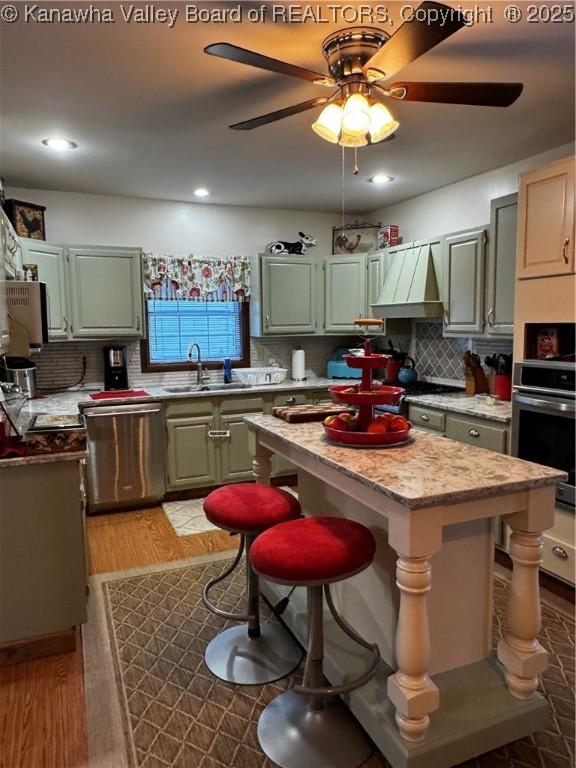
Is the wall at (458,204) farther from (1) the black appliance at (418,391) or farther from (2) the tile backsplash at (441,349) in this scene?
(1) the black appliance at (418,391)

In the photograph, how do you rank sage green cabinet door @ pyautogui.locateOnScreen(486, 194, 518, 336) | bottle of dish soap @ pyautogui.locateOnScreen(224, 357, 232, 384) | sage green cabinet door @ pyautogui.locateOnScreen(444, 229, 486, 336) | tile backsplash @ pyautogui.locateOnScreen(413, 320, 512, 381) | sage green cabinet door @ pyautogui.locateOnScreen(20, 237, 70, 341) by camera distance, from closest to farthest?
sage green cabinet door @ pyautogui.locateOnScreen(486, 194, 518, 336)
sage green cabinet door @ pyautogui.locateOnScreen(444, 229, 486, 336)
sage green cabinet door @ pyautogui.locateOnScreen(20, 237, 70, 341)
tile backsplash @ pyautogui.locateOnScreen(413, 320, 512, 381)
bottle of dish soap @ pyautogui.locateOnScreen(224, 357, 232, 384)

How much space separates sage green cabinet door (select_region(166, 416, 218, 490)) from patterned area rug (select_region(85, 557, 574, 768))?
55.4 inches

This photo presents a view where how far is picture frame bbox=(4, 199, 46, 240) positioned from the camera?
381 centimetres

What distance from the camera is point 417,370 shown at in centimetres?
481

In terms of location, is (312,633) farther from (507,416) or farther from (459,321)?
(459,321)

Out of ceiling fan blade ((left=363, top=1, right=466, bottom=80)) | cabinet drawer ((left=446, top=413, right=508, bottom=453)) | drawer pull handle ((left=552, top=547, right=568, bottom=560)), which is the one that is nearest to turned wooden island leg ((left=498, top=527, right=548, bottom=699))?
drawer pull handle ((left=552, top=547, right=568, bottom=560))

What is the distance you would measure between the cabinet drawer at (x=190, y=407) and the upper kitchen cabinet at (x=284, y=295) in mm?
930

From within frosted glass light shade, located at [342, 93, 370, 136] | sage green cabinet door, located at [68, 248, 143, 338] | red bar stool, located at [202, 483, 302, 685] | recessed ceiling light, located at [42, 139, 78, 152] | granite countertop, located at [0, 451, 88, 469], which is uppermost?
recessed ceiling light, located at [42, 139, 78, 152]

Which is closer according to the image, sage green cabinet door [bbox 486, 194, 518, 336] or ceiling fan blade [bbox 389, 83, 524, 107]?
ceiling fan blade [bbox 389, 83, 524, 107]

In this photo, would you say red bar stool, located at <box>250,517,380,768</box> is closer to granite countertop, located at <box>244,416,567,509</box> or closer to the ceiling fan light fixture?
granite countertop, located at <box>244,416,567,509</box>

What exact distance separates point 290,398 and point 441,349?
141cm

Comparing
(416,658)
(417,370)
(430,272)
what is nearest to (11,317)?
(416,658)

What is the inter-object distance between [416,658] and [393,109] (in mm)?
2600

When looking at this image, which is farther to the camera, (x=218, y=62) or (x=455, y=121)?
(x=455, y=121)
